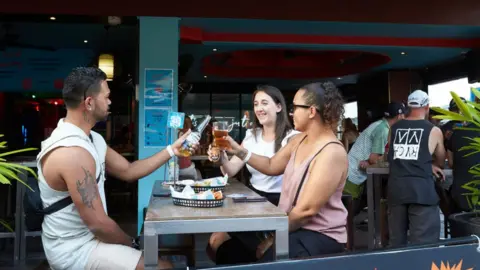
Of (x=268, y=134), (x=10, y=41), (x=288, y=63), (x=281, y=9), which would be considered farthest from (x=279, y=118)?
(x=288, y=63)

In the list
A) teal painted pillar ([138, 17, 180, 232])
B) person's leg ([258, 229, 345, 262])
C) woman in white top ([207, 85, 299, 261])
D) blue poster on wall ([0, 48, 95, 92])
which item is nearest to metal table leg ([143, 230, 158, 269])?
person's leg ([258, 229, 345, 262])

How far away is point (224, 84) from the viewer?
13406mm

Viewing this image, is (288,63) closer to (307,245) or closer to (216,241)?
(216,241)

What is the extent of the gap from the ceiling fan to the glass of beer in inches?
224

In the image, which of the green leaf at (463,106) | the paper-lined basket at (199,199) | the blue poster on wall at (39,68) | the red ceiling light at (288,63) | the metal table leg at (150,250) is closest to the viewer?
the metal table leg at (150,250)

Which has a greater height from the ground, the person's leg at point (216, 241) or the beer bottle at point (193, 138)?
the beer bottle at point (193, 138)

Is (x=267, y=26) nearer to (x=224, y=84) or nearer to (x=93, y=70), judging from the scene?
(x=93, y=70)

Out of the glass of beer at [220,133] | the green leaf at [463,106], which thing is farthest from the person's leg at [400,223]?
the glass of beer at [220,133]

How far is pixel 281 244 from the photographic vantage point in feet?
5.56

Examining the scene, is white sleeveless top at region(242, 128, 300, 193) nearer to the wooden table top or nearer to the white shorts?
the wooden table top

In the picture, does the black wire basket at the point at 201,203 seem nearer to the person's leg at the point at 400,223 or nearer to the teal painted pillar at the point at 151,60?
the person's leg at the point at 400,223

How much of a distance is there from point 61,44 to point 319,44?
4511 millimetres

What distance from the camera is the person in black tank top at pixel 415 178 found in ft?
11.2

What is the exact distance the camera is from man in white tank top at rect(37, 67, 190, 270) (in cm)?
188
